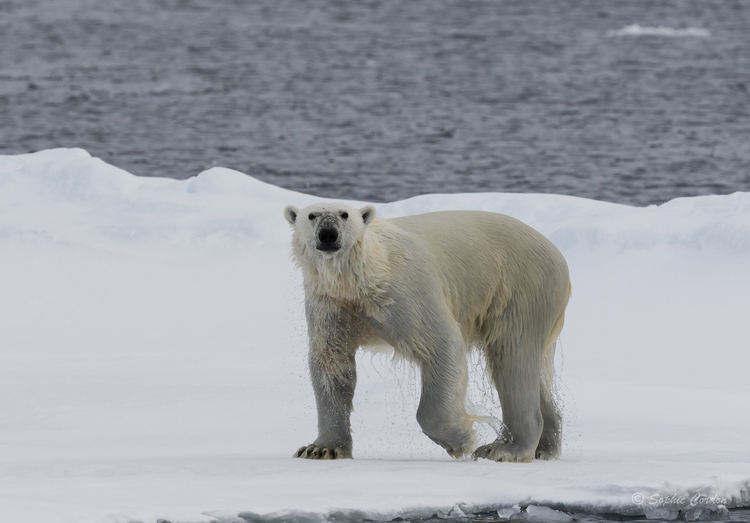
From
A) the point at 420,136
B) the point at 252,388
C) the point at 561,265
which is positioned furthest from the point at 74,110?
the point at 561,265

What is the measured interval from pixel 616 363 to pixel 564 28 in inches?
1450

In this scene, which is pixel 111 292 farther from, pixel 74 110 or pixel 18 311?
pixel 74 110

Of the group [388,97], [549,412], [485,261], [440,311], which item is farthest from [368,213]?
[388,97]

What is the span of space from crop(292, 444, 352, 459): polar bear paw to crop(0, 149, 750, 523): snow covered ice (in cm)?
22

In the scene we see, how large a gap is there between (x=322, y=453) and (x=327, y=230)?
110cm

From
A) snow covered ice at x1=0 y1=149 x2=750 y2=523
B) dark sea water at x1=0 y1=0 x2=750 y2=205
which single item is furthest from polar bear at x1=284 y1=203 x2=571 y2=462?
dark sea water at x1=0 y1=0 x2=750 y2=205

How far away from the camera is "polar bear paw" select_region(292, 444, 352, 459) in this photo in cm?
501

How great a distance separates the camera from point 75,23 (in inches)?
1598

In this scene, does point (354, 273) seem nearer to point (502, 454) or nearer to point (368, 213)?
point (368, 213)

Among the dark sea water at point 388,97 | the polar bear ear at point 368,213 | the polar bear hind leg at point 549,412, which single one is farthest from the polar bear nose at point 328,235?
the dark sea water at point 388,97

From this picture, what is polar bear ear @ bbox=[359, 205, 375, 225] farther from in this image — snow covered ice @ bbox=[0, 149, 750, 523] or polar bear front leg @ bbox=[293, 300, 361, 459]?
snow covered ice @ bbox=[0, 149, 750, 523]

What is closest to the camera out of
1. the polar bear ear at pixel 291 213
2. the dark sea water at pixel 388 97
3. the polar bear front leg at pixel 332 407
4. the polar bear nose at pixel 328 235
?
the polar bear nose at pixel 328 235

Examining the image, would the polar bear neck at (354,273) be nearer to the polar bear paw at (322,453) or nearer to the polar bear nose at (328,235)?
the polar bear nose at (328,235)

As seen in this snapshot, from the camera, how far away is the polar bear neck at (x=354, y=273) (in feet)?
15.5
